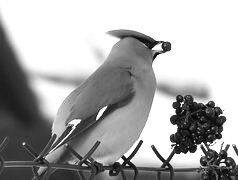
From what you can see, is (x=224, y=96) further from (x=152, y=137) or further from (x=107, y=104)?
(x=107, y=104)

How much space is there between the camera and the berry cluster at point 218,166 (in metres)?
2.53

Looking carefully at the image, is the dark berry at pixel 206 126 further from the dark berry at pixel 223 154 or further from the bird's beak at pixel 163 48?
the bird's beak at pixel 163 48

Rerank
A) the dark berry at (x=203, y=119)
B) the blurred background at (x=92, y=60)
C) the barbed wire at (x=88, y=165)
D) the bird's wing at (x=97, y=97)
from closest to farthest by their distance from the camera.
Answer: the barbed wire at (x=88, y=165)
the dark berry at (x=203, y=119)
the bird's wing at (x=97, y=97)
the blurred background at (x=92, y=60)

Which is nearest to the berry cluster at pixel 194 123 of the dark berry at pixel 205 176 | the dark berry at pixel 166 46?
the dark berry at pixel 205 176

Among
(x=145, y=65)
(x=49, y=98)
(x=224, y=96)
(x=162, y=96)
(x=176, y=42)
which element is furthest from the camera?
(x=176, y=42)

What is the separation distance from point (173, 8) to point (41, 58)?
1395 mm

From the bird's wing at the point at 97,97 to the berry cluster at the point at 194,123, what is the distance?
0.89 feet

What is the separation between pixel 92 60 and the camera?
382 centimetres

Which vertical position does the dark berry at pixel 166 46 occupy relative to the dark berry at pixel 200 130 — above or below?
above

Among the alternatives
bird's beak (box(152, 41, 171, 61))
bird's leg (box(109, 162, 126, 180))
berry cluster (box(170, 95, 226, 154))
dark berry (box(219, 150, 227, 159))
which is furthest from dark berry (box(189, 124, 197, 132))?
bird's beak (box(152, 41, 171, 61))

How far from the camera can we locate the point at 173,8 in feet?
16.3

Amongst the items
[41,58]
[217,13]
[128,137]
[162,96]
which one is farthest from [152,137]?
[217,13]

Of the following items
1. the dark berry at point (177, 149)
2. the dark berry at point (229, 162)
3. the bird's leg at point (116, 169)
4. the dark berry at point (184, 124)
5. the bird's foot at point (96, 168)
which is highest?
the dark berry at point (184, 124)

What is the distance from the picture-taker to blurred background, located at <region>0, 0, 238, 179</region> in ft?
11.7
